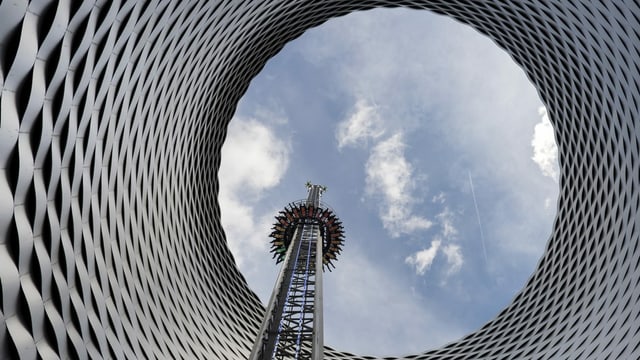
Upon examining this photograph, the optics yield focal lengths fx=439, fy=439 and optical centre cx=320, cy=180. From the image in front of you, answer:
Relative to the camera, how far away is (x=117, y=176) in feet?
86.0

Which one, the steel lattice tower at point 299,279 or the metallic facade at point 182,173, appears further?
the steel lattice tower at point 299,279

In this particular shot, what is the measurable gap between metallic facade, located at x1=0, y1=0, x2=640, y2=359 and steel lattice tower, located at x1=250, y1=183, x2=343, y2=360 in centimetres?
818

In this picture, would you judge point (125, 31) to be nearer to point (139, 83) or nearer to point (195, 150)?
point (139, 83)

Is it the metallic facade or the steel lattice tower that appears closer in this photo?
the metallic facade

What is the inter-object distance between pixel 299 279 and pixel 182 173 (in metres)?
14.3

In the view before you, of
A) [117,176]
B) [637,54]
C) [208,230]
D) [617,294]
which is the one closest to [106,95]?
[117,176]

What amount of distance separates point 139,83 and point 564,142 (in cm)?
4210

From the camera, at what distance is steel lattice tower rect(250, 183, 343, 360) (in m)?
23.5

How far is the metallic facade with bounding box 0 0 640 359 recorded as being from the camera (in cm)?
1784

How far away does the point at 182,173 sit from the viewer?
38.9 metres

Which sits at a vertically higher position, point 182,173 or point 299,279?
point 182,173

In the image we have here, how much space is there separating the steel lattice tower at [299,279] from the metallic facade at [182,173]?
818 cm

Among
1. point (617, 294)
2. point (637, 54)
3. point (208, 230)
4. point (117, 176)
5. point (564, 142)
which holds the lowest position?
point (117, 176)

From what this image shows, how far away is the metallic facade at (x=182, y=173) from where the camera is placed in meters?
17.8
